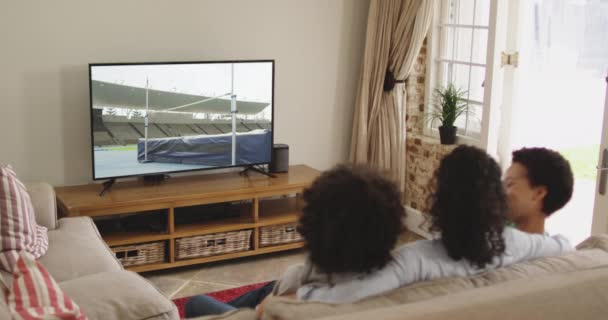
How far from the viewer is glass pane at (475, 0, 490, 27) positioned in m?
4.66

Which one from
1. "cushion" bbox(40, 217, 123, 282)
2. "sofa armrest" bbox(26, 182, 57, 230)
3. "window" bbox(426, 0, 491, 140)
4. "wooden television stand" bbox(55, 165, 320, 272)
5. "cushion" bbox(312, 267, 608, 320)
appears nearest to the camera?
"cushion" bbox(312, 267, 608, 320)

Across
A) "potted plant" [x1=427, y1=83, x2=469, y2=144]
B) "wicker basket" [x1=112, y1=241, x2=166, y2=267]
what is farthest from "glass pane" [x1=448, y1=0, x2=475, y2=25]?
"wicker basket" [x1=112, y1=241, x2=166, y2=267]

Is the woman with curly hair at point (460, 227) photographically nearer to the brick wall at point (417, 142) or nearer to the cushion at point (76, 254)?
the cushion at point (76, 254)

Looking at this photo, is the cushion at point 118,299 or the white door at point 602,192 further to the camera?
the white door at point 602,192

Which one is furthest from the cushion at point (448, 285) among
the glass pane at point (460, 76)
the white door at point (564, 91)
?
the glass pane at point (460, 76)

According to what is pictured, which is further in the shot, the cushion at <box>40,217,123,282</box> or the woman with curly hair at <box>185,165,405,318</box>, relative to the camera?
the cushion at <box>40,217,123,282</box>

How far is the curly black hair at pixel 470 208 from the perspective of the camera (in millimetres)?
1864

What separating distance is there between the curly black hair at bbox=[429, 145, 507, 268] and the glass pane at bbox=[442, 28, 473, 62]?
3.09 metres

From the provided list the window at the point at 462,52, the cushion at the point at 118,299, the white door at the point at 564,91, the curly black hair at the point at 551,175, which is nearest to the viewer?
the curly black hair at the point at 551,175

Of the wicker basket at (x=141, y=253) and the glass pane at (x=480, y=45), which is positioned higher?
the glass pane at (x=480, y=45)

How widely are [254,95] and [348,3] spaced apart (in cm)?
106

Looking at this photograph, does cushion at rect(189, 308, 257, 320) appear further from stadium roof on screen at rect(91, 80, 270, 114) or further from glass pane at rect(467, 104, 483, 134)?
glass pane at rect(467, 104, 483, 134)

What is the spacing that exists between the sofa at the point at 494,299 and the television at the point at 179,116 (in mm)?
2879

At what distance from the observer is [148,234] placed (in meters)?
4.38
